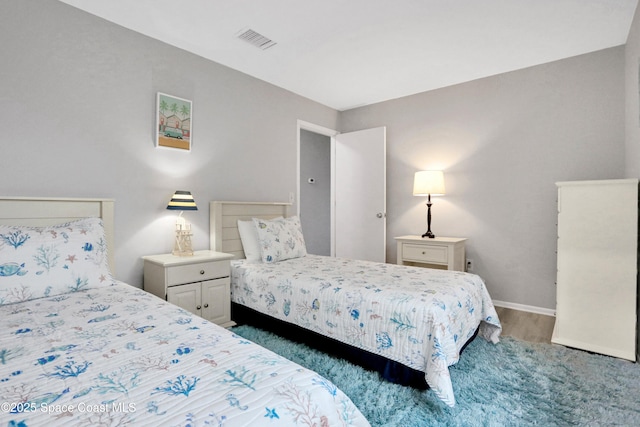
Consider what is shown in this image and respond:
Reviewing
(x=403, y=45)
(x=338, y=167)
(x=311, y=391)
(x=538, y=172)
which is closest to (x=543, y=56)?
(x=538, y=172)

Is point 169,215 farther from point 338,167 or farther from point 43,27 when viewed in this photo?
point 338,167

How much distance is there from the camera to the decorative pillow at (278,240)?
2938 millimetres

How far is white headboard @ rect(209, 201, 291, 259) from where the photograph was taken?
3.03m

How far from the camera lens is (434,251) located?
11.3ft

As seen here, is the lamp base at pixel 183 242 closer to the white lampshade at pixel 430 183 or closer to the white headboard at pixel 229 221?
the white headboard at pixel 229 221

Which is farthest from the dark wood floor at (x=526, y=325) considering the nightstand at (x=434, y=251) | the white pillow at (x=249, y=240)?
the white pillow at (x=249, y=240)

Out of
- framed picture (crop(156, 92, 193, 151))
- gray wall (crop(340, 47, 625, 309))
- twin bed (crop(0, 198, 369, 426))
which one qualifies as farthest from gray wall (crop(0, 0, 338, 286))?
gray wall (crop(340, 47, 625, 309))

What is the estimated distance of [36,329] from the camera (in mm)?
1263

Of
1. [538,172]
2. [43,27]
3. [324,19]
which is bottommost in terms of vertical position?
[538,172]

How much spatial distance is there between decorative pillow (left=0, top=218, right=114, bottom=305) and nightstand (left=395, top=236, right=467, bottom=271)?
110 inches

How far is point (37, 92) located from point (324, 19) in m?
2.02

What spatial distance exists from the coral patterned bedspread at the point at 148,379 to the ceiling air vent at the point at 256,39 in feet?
7.45

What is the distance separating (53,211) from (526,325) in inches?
150

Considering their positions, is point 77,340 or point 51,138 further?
point 51,138
